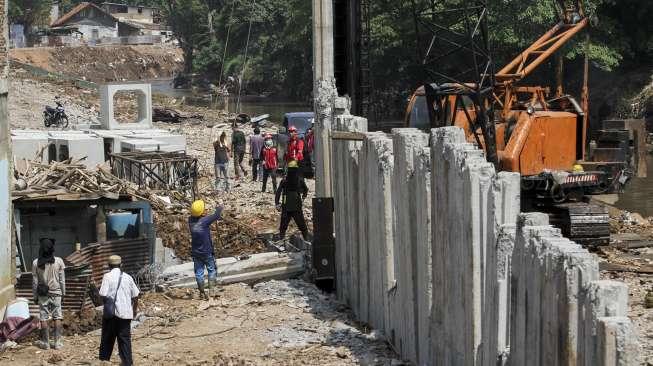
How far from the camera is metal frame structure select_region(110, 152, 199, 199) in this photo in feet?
80.6

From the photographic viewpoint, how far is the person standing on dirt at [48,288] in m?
14.0

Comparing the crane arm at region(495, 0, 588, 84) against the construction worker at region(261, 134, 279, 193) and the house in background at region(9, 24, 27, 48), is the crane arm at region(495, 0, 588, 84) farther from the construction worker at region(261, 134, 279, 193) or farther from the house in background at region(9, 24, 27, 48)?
the house in background at region(9, 24, 27, 48)

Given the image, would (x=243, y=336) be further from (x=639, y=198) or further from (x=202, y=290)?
(x=639, y=198)

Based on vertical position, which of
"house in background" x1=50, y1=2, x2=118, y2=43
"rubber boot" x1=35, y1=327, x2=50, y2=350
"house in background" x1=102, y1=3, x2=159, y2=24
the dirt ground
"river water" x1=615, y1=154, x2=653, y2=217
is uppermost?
"house in background" x1=102, y1=3, x2=159, y2=24

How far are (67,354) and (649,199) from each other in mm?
23021

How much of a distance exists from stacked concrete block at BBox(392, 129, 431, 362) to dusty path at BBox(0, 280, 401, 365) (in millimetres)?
496

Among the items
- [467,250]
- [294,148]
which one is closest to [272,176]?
[294,148]

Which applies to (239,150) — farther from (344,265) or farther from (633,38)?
(633,38)

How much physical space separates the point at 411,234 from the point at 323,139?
5.51 meters

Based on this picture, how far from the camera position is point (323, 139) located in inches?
688

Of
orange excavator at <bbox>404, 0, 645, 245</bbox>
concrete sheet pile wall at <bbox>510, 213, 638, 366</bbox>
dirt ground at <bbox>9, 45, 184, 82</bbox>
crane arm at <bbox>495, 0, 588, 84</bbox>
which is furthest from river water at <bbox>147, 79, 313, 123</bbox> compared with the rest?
concrete sheet pile wall at <bbox>510, 213, 638, 366</bbox>

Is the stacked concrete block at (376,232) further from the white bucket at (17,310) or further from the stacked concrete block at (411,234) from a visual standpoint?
the white bucket at (17,310)

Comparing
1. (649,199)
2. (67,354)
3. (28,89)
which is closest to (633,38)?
(649,199)

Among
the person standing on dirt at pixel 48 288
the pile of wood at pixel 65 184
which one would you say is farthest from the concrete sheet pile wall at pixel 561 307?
the pile of wood at pixel 65 184
